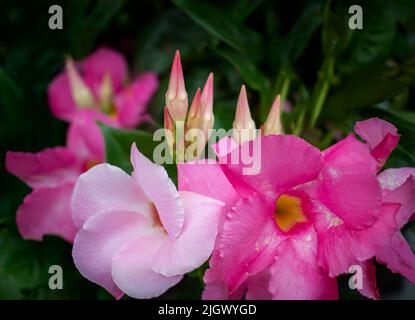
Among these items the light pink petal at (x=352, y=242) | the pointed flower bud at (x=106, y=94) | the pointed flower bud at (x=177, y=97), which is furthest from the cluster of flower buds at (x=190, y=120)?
the pointed flower bud at (x=106, y=94)

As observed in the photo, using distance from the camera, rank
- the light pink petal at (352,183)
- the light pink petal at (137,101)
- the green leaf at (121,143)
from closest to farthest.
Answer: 1. the light pink petal at (352,183)
2. the green leaf at (121,143)
3. the light pink petal at (137,101)

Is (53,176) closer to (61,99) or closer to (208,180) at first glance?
(61,99)

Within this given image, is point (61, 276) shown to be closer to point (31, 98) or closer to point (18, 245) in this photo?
point (18, 245)

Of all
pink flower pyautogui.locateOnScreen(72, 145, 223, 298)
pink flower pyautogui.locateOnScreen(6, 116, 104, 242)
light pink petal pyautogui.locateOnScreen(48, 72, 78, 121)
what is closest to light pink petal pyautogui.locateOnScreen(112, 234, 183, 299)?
pink flower pyautogui.locateOnScreen(72, 145, 223, 298)

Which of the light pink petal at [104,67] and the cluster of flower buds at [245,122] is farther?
the light pink petal at [104,67]

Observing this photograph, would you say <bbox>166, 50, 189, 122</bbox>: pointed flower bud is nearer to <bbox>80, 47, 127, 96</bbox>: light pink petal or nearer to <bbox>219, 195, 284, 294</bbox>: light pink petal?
<bbox>219, 195, 284, 294</bbox>: light pink petal

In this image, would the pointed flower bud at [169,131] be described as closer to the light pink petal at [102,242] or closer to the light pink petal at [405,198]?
the light pink petal at [102,242]
